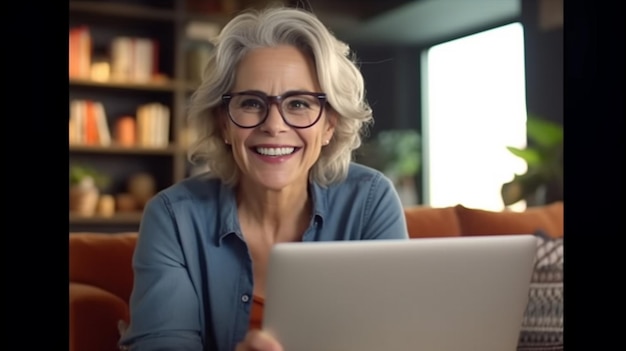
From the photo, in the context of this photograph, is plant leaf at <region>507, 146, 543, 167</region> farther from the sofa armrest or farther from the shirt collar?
the sofa armrest

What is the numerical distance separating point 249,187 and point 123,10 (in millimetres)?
1170

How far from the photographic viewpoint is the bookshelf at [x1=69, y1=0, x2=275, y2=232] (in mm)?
1309

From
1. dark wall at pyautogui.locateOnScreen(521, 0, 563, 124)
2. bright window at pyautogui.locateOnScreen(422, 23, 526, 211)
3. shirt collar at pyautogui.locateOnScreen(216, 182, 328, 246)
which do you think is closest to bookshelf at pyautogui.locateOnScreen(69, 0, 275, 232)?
shirt collar at pyautogui.locateOnScreen(216, 182, 328, 246)

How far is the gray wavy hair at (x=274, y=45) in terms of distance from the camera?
0.85 metres

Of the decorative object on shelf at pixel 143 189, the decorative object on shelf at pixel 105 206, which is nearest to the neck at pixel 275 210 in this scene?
the decorative object on shelf at pixel 143 189

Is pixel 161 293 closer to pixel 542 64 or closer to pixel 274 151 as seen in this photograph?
pixel 274 151

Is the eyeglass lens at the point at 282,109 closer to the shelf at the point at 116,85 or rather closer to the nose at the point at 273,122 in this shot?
the nose at the point at 273,122

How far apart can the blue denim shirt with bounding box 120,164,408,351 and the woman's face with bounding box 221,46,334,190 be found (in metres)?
0.04

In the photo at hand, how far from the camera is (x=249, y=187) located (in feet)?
2.89

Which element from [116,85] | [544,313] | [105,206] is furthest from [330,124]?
[116,85]

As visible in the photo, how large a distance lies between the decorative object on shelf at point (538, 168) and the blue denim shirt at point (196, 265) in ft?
2.13

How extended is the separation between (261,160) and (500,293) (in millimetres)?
303
